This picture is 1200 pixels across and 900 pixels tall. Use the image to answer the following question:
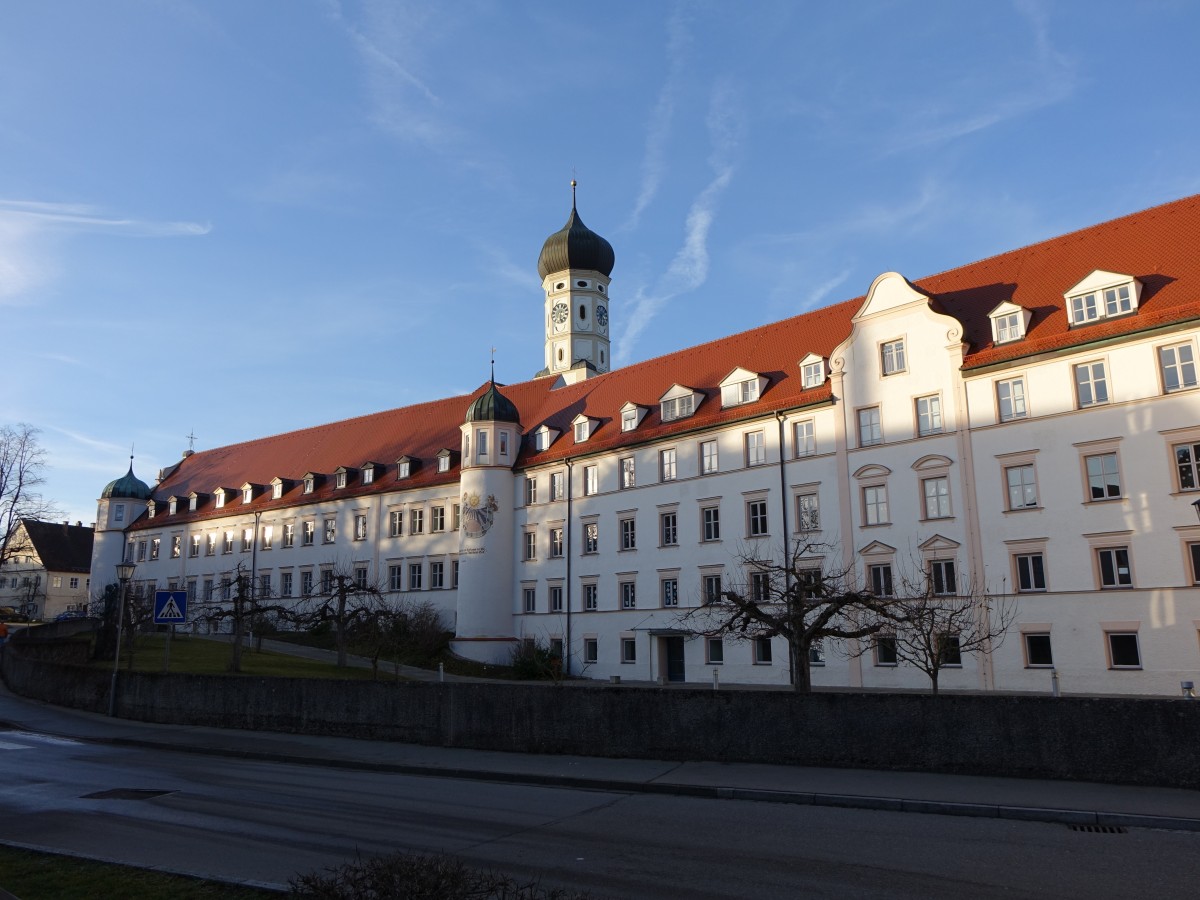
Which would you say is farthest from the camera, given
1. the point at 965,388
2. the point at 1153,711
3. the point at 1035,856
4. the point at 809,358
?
the point at 809,358

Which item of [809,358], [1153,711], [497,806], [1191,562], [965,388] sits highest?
[809,358]

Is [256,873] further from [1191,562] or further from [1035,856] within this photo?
[1191,562]

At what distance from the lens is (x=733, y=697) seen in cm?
1755

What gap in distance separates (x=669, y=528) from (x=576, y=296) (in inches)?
1717

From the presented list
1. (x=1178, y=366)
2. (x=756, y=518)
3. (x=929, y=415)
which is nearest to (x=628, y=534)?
(x=756, y=518)

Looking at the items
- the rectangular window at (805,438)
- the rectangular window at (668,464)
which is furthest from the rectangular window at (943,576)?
the rectangular window at (668,464)

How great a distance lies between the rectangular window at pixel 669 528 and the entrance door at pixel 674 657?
4.64 metres

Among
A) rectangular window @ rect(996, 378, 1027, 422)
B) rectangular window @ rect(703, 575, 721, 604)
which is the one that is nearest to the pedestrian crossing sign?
rectangular window @ rect(703, 575, 721, 604)

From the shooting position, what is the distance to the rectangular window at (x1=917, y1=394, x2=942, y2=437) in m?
37.0

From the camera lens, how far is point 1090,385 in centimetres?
3334

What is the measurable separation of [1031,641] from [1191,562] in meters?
5.85

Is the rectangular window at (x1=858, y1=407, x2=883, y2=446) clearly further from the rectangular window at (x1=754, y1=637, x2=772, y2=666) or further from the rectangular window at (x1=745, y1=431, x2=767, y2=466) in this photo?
the rectangular window at (x1=754, y1=637, x2=772, y2=666)

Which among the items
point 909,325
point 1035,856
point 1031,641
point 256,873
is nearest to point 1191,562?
point 1031,641

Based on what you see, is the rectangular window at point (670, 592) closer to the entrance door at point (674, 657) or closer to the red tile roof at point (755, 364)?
the entrance door at point (674, 657)
